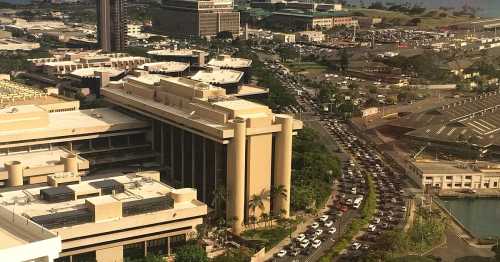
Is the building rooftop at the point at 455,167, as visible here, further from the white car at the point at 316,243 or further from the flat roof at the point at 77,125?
the flat roof at the point at 77,125

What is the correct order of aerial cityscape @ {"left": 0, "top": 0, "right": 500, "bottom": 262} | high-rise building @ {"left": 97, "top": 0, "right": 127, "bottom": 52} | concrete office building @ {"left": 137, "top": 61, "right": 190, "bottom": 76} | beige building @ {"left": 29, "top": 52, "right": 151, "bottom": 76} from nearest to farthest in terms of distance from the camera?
aerial cityscape @ {"left": 0, "top": 0, "right": 500, "bottom": 262}, concrete office building @ {"left": 137, "top": 61, "right": 190, "bottom": 76}, beige building @ {"left": 29, "top": 52, "right": 151, "bottom": 76}, high-rise building @ {"left": 97, "top": 0, "right": 127, "bottom": 52}

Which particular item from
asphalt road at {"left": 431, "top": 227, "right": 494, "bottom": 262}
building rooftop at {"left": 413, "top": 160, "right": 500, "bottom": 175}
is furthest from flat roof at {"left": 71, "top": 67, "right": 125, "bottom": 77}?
asphalt road at {"left": 431, "top": 227, "right": 494, "bottom": 262}

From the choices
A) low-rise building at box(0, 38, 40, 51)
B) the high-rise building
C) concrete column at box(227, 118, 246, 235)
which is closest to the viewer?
concrete column at box(227, 118, 246, 235)

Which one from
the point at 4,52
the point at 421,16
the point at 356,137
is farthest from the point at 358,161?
the point at 421,16

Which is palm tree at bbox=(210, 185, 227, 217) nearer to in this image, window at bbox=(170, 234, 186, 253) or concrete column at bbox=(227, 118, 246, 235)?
concrete column at bbox=(227, 118, 246, 235)

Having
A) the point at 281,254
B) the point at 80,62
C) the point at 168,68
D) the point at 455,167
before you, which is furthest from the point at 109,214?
the point at 80,62

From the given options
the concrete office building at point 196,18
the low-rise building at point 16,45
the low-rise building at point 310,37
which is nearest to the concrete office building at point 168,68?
the low-rise building at point 16,45
